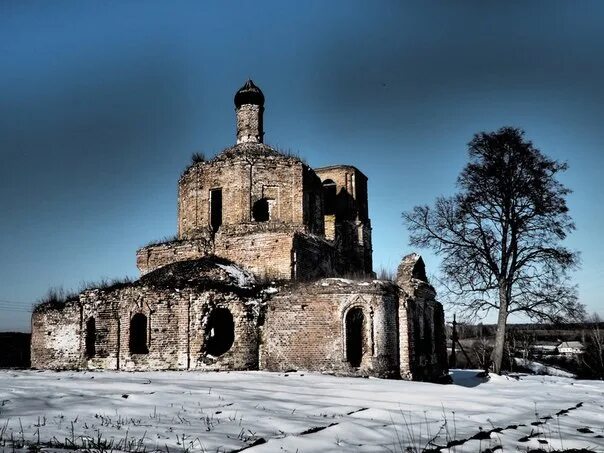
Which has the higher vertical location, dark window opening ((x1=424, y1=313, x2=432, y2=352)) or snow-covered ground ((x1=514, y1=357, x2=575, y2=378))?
dark window opening ((x1=424, y1=313, x2=432, y2=352))

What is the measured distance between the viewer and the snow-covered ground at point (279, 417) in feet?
22.0

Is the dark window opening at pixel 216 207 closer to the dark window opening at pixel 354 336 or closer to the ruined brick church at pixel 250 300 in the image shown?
the ruined brick church at pixel 250 300

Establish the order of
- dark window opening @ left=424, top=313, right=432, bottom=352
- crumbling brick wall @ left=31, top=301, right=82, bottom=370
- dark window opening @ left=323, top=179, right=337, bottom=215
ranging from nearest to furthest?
crumbling brick wall @ left=31, top=301, right=82, bottom=370 < dark window opening @ left=424, top=313, right=432, bottom=352 < dark window opening @ left=323, top=179, right=337, bottom=215

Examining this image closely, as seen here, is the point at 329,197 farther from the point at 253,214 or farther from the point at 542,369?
the point at 542,369

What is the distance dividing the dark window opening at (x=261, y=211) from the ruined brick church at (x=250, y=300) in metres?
0.04

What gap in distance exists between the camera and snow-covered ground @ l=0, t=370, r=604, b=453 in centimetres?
670

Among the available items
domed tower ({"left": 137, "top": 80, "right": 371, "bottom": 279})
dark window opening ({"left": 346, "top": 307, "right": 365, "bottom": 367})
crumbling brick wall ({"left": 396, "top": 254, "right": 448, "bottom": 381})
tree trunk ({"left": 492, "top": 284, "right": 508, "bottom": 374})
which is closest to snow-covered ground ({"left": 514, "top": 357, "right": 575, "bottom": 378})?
tree trunk ({"left": 492, "top": 284, "right": 508, "bottom": 374})

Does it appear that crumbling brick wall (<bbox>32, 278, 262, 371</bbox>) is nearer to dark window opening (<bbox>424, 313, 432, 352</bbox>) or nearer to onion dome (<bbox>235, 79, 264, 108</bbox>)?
dark window opening (<bbox>424, 313, 432, 352</bbox>)

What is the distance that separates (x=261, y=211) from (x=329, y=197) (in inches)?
279

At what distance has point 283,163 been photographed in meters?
22.5

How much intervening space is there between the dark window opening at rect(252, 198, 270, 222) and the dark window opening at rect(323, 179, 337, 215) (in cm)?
657

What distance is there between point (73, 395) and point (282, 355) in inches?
326

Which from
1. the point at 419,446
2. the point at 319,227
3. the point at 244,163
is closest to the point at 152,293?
the point at 244,163

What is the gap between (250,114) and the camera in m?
24.0
